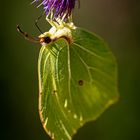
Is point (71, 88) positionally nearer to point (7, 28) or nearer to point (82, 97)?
point (82, 97)

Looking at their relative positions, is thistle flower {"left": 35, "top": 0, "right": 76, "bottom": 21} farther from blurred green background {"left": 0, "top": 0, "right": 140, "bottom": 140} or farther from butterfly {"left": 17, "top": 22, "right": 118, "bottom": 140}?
blurred green background {"left": 0, "top": 0, "right": 140, "bottom": 140}

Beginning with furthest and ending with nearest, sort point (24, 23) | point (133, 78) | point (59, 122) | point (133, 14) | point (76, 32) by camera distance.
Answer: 1. point (24, 23)
2. point (133, 14)
3. point (133, 78)
4. point (59, 122)
5. point (76, 32)

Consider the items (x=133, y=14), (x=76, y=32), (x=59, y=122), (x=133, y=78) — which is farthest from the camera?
(x=133, y=14)

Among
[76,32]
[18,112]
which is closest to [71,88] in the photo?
[76,32]

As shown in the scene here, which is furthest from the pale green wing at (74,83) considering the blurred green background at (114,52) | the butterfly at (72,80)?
the blurred green background at (114,52)

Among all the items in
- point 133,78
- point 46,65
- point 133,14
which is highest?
point 46,65

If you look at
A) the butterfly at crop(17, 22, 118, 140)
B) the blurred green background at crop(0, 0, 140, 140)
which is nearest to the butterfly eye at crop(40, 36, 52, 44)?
the butterfly at crop(17, 22, 118, 140)

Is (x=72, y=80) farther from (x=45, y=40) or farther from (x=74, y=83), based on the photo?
(x=45, y=40)
